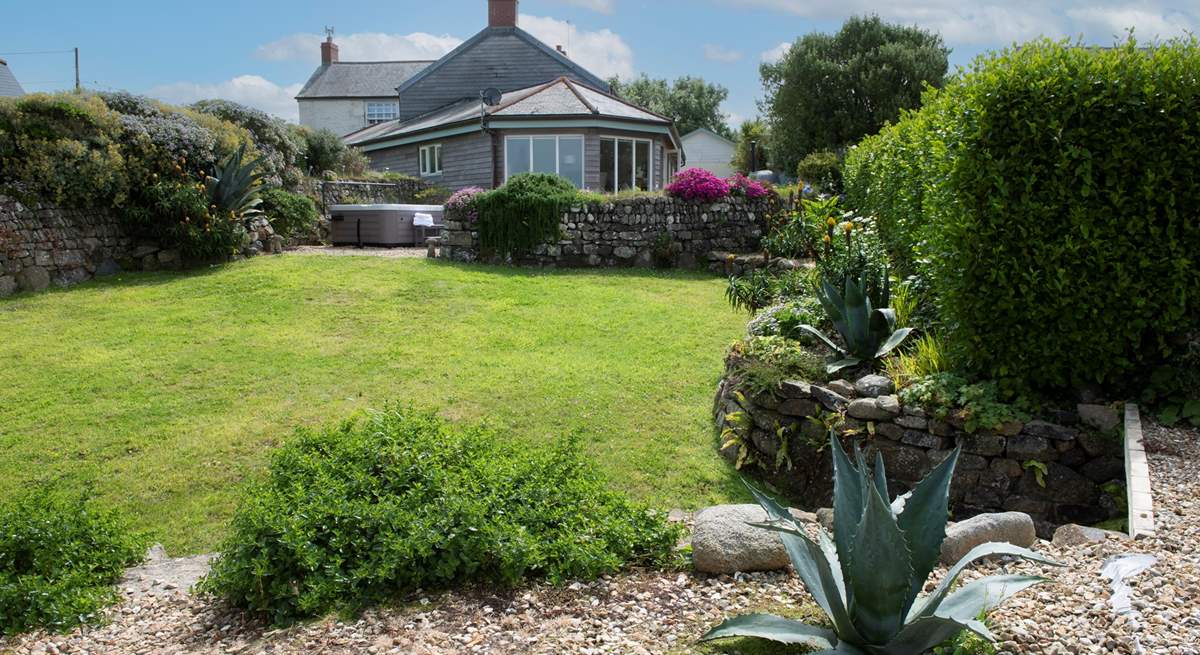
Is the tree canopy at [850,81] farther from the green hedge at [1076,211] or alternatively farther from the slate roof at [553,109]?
the green hedge at [1076,211]

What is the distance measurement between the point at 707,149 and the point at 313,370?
44.9 m

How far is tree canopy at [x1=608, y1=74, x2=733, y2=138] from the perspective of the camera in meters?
64.6

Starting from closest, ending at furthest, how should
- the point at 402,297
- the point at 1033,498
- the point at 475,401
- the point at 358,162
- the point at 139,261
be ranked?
the point at 1033,498, the point at 475,401, the point at 402,297, the point at 139,261, the point at 358,162

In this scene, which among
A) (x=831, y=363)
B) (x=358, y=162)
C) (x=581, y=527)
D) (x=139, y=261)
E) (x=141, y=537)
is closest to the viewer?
(x=581, y=527)

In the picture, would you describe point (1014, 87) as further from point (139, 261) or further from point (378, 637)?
point (139, 261)

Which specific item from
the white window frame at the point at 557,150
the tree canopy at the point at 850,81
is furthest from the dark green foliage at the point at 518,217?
the tree canopy at the point at 850,81

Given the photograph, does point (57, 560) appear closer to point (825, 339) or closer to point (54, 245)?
point (825, 339)

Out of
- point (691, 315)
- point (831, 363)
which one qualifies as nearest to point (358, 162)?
point (691, 315)

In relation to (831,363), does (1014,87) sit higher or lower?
higher

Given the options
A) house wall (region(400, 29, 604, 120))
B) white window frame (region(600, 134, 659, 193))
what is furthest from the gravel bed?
house wall (region(400, 29, 604, 120))

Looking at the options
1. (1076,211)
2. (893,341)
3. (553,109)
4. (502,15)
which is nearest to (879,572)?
(1076,211)

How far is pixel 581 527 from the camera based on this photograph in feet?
12.4

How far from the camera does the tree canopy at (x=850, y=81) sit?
109ft

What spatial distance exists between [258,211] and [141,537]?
11.5 metres
